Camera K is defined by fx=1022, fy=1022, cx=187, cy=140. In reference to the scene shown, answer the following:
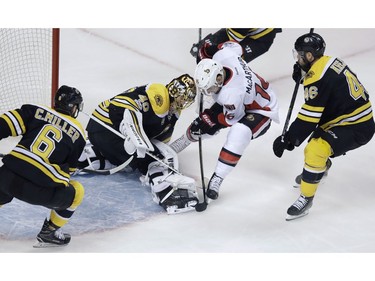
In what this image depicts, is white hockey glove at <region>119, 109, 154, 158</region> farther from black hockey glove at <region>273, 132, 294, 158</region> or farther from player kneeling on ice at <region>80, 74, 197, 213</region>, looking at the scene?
black hockey glove at <region>273, 132, 294, 158</region>

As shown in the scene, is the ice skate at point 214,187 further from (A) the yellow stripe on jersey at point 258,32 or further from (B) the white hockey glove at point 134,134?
(A) the yellow stripe on jersey at point 258,32

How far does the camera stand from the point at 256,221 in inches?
195

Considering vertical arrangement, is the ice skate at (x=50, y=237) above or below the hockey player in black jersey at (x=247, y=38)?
below

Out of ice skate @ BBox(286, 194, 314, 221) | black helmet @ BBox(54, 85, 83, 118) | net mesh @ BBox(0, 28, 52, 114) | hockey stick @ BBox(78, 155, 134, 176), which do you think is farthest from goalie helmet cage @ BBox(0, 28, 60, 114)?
ice skate @ BBox(286, 194, 314, 221)

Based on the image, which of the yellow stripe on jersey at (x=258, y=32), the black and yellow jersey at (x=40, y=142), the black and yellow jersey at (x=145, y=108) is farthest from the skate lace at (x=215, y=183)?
the yellow stripe on jersey at (x=258, y=32)

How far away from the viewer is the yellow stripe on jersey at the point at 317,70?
4754mm

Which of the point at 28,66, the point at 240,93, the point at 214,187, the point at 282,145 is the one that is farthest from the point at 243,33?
the point at 28,66

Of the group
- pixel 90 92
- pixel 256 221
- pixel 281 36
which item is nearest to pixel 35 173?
pixel 256 221

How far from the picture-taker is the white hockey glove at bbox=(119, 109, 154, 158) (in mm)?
4922

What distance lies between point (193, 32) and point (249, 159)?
1764 millimetres

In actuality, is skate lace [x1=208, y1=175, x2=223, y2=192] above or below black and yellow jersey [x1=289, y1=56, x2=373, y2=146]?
below

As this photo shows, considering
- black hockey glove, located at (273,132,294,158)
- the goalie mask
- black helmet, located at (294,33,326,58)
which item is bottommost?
black hockey glove, located at (273,132,294,158)

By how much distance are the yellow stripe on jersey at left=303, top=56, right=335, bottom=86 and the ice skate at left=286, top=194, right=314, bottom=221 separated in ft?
1.93

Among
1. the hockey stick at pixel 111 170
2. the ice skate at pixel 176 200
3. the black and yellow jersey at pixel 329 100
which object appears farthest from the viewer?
the hockey stick at pixel 111 170
